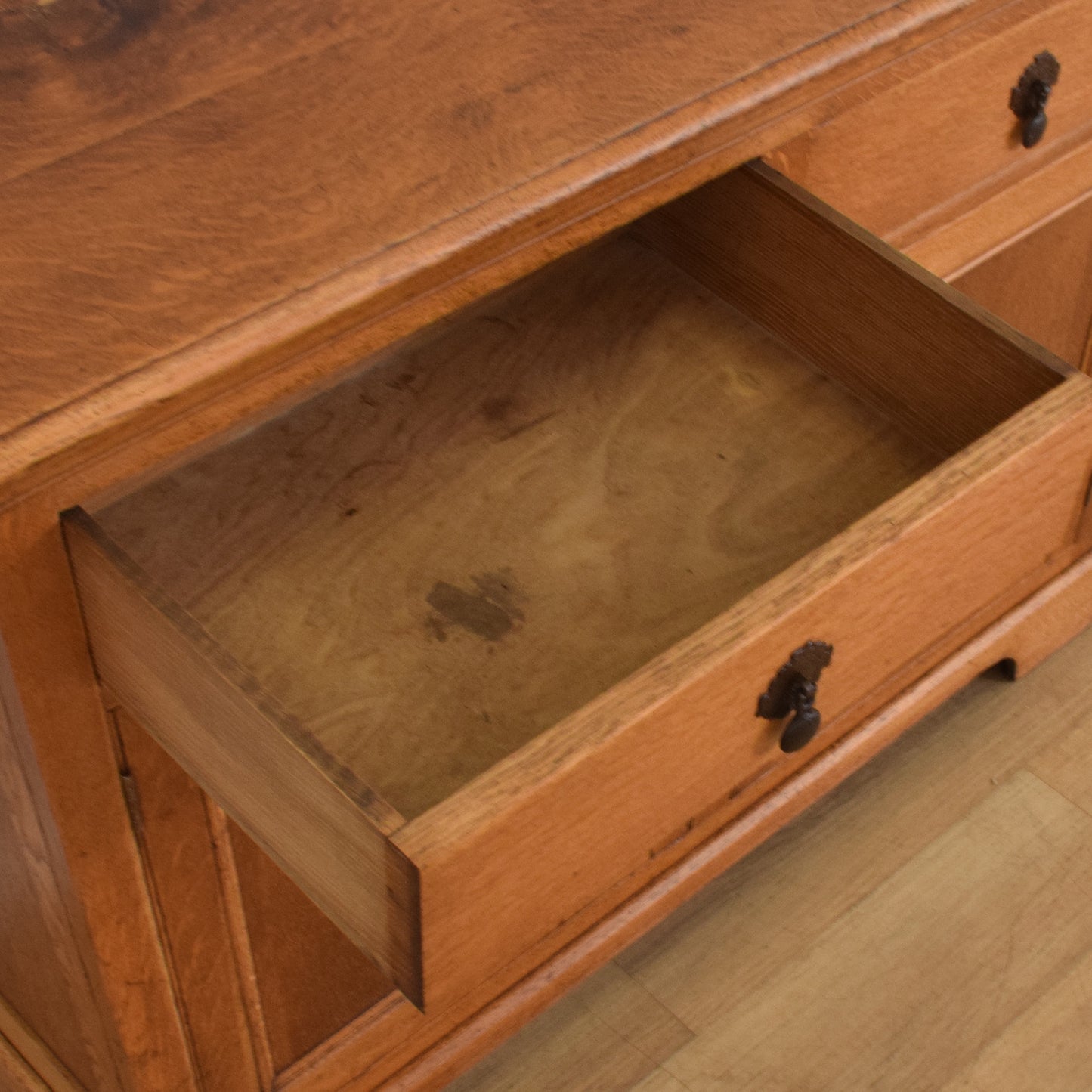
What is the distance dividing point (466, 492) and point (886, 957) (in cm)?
56

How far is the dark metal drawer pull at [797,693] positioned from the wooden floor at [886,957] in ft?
1.50

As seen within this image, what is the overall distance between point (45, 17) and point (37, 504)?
0.31 m

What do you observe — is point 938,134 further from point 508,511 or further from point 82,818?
point 82,818

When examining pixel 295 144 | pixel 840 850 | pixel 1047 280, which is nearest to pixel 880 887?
pixel 840 850

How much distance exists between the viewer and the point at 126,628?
27.5 inches

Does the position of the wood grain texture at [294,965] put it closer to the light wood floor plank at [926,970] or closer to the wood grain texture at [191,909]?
the wood grain texture at [191,909]

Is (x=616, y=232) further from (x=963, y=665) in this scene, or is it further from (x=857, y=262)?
(x=963, y=665)

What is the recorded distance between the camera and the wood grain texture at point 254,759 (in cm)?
63

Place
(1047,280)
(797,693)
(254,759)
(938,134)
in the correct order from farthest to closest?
(1047,280), (938,134), (797,693), (254,759)

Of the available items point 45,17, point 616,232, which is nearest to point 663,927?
point 616,232

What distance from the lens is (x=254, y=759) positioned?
68 cm

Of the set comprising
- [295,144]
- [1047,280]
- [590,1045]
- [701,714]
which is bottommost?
[590,1045]

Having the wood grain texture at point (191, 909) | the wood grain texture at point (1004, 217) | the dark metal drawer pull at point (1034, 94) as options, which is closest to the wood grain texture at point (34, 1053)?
the wood grain texture at point (191, 909)

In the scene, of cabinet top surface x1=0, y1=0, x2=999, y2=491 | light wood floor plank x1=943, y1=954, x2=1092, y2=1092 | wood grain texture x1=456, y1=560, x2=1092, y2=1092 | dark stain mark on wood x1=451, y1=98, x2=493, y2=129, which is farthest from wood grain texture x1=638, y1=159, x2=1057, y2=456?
light wood floor plank x1=943, y1=954, x2=1092, y2=1092
